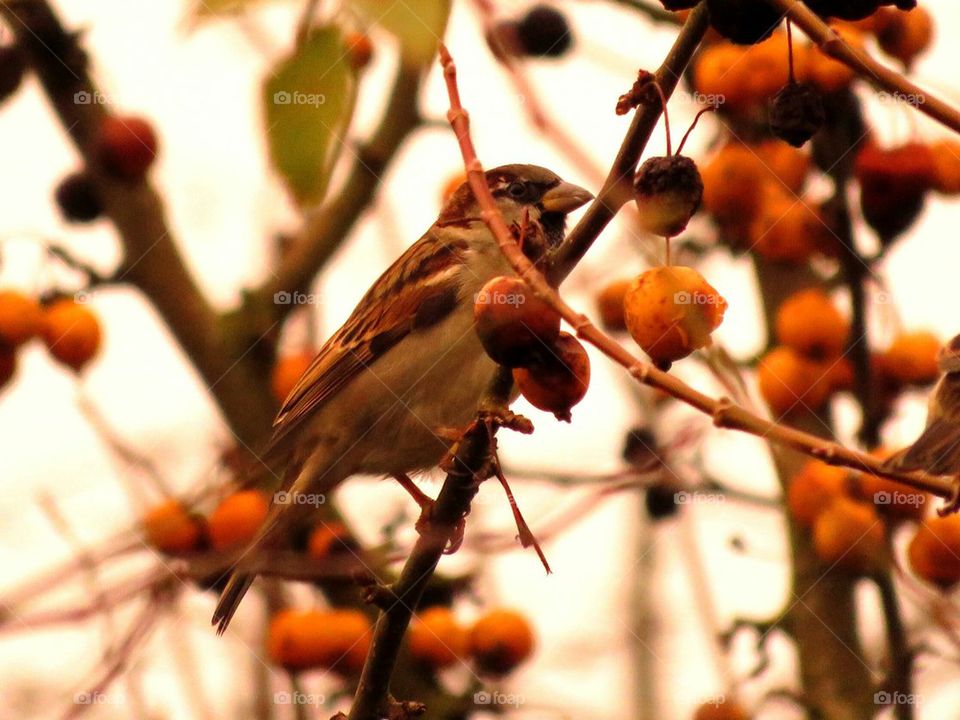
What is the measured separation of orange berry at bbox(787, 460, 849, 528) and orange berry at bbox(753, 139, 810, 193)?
0.80 meters

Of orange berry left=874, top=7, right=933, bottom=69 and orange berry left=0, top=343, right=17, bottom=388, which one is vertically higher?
orange berry left=874, top=7, right=933, bottom=69

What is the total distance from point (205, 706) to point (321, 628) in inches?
27.7

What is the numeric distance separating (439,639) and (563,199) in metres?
1.39

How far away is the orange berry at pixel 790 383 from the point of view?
155 inches

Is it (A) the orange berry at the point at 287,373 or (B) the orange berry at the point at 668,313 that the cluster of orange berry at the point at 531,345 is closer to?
(B) the orange berry at the point at 668,313

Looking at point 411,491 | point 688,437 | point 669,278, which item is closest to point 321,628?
point 411,491

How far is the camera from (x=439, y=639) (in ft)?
13.9

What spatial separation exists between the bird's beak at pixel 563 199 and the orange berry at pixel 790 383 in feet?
2.47

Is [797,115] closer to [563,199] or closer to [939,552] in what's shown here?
[939,552]

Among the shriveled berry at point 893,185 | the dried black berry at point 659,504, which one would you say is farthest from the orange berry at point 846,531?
the dried black berry at point 659,504

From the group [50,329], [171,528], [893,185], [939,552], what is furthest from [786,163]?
[50,329]

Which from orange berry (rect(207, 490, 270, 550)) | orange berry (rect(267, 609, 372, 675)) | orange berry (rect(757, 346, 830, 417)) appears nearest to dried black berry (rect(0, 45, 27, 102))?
orange berry (rect(207, 490, 270, 550))

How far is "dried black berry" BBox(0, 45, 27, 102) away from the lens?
4082 mm

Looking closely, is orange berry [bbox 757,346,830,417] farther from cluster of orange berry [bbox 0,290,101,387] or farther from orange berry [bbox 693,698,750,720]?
cluster of orange berry [bbox 0,290,101,387]
